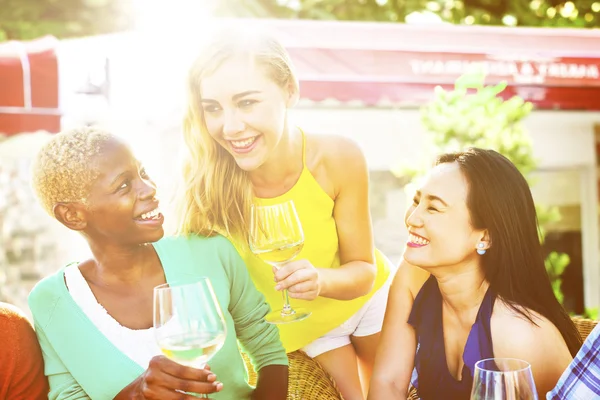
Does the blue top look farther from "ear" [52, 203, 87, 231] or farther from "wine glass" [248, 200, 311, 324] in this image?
"ear" [52, 203, 87, 231]

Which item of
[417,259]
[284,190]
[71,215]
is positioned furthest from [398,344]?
[71,215]

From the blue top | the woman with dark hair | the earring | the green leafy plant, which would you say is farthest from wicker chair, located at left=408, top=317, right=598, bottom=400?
the green leafy plant

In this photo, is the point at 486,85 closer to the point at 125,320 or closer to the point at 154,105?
the point at 154,105

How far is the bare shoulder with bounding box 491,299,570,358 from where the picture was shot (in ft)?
5.76

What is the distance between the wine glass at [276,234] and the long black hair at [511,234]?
0.43m

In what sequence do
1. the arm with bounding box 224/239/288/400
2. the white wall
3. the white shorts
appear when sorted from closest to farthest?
the arm with bounding box 224/239/288/400
the white shorts
the white wall

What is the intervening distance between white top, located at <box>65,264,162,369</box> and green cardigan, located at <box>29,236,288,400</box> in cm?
1

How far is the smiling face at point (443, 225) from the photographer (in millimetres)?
1811

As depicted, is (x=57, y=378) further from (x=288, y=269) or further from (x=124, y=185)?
(x=288, y=269)

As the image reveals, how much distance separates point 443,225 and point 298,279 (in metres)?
0.38

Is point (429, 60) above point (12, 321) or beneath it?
above

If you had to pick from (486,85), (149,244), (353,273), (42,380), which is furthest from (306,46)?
(42,380)

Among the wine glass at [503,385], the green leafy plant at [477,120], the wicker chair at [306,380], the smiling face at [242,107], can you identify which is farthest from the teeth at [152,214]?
the green leafy plant at [477,120]

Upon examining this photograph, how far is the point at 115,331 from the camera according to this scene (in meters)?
1.74
